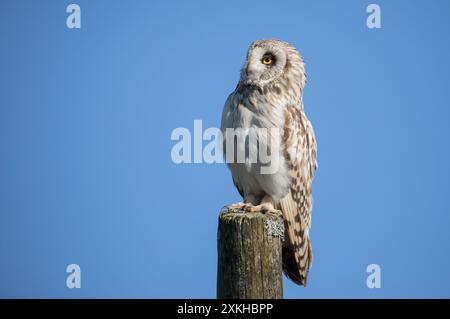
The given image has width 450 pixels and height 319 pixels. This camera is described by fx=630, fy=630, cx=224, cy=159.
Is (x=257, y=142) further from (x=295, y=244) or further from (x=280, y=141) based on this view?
(x=295, y=244)

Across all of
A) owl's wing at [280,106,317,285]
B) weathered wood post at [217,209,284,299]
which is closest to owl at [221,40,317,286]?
owl's wing at [280,106,317,285]

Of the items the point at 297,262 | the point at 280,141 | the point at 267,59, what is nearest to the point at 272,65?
the point at 267,59

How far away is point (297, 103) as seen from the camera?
6.84 m

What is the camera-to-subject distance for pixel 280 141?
6363 millimetres

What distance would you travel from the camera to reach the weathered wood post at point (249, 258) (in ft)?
15.8

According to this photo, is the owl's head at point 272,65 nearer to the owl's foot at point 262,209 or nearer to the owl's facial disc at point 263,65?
the owl's facial disc at point 263,65

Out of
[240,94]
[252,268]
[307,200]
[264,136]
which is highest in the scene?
[240,94]

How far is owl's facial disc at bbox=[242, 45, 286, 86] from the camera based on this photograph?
21.7 ft

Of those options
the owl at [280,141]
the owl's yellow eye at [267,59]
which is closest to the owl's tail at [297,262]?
the owl at [280,141]

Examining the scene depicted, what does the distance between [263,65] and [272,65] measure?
12 cm
